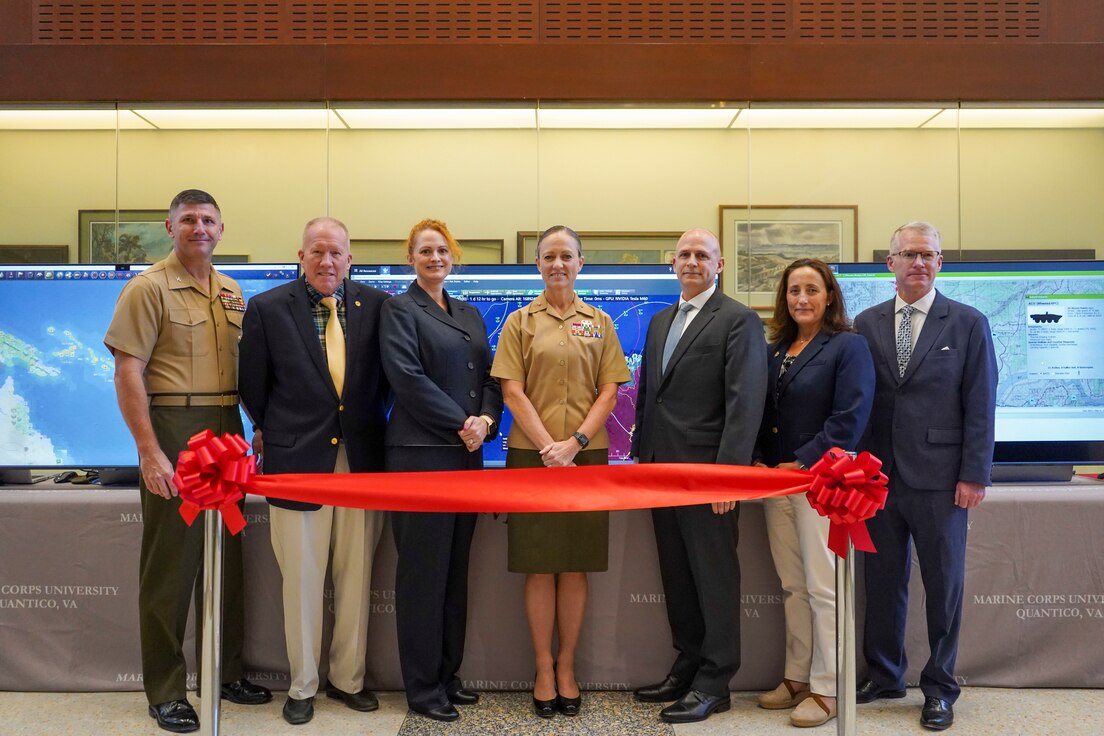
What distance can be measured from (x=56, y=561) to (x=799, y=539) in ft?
10.00

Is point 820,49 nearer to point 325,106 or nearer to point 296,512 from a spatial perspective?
point 325,106

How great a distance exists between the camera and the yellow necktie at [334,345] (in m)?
2.94

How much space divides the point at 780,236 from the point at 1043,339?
1353mm

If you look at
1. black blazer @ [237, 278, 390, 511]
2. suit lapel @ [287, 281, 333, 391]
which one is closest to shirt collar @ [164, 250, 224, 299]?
black blazer @ [237, 278, 390, 511]

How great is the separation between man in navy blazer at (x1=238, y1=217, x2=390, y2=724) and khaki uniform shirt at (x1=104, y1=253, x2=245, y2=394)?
0.12 m

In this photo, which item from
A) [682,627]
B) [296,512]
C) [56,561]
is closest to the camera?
[296,512]

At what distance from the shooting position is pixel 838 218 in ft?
13.9

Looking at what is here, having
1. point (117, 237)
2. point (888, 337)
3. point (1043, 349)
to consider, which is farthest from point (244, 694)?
point (1043, 349)

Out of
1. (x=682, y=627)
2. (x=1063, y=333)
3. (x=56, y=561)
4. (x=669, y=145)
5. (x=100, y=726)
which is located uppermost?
(x=669, y=145)

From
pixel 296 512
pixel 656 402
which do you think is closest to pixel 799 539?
pixel 656 402

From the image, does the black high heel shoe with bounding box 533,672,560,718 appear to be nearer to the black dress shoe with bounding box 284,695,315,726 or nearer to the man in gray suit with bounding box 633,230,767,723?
the man in gray suit with bounding box 633,230,767,723

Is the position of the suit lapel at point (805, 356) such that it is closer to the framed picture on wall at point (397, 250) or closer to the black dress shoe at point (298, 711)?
the framed picture on wall at point (397, 250)

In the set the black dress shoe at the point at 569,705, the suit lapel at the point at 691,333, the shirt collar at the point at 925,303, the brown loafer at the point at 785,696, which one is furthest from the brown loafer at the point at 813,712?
the shirt collar at the point at 925,303

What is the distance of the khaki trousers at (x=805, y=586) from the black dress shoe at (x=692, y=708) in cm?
36
